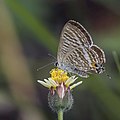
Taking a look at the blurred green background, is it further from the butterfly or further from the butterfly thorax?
the butterfly thorax

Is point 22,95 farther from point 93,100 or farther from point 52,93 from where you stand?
point 52,93

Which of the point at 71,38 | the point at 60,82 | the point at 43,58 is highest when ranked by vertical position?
the point at 71,38

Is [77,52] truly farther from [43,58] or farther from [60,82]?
[43,58]

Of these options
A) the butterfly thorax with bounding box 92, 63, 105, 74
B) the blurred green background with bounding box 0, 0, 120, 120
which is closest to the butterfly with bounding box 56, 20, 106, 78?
the butterfly thorax with bounding box 92, 63, 105, 74

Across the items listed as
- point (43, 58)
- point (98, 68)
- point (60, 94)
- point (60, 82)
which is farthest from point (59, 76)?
point (43, 58)

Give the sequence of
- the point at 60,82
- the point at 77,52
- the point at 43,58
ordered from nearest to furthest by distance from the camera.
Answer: the point at 60,82
the point at 77,52
the point at 43,58

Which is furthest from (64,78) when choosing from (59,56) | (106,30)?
(106,30)
